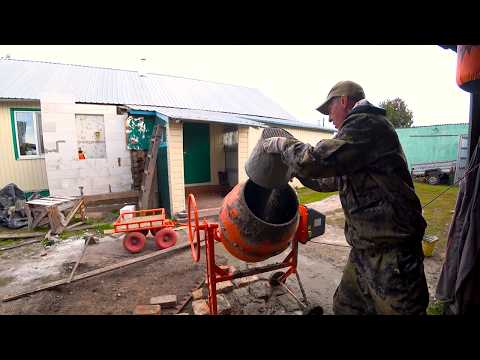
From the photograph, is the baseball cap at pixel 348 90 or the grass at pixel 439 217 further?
the grass at pixel 439 217

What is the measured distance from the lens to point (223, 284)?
3.53 m

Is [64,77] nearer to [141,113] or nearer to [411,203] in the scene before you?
[141,113]

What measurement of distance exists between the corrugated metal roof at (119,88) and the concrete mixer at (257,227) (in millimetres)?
7570

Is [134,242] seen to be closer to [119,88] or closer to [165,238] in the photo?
[165,238]

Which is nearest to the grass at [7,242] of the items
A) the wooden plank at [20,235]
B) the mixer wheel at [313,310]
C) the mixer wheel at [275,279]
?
the wooden plank at [20,235]

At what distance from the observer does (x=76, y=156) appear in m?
7.84

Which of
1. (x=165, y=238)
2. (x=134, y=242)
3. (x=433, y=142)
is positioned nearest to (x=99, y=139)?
(x=134, y=242)

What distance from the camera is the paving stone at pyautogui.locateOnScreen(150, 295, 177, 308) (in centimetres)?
318

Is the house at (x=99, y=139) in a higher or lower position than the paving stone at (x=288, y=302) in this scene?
higher

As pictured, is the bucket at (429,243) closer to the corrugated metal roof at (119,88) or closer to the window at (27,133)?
the corrugated metal roof at (119,88)

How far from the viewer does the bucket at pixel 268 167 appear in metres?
2.22

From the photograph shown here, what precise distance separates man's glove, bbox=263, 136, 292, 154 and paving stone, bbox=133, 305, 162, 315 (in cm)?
229

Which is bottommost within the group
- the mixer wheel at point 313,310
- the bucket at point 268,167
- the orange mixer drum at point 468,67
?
the mixer wheel at point 313,310

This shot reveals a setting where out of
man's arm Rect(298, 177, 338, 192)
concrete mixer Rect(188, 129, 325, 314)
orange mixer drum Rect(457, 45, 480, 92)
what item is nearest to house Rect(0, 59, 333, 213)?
concrete mixer Rect(188, 129, 325, 314)
